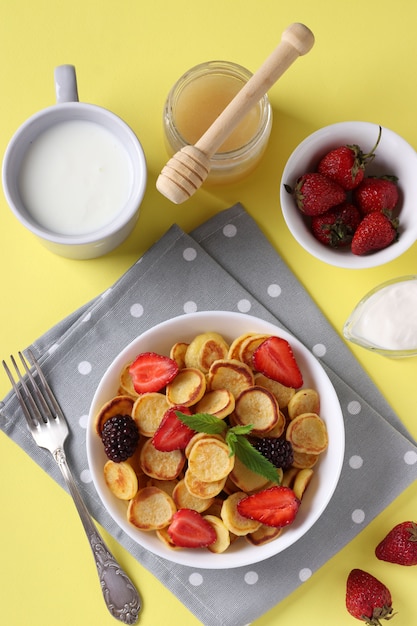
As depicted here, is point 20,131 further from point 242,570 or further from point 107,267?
point 242,570

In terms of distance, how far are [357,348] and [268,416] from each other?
1.00ft

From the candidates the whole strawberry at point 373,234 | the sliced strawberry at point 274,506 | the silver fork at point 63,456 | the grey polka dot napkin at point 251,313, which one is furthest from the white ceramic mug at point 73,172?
the sliced strawberry at point 274,506

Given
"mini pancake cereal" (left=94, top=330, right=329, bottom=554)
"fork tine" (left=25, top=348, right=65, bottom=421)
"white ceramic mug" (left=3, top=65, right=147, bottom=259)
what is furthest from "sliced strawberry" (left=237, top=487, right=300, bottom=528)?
"white ceramic mug" (left=3, top=65, right=147, bottom=259)

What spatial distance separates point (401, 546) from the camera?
1379mm

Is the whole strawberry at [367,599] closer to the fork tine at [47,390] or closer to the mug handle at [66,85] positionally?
the fork tine at [47,390]

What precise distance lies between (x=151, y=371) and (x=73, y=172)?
37cm

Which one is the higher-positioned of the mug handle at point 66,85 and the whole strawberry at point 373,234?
the whole strawberry at point 373,234

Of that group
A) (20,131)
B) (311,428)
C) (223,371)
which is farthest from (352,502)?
(20,131)

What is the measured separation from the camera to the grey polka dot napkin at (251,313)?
4.53 feet

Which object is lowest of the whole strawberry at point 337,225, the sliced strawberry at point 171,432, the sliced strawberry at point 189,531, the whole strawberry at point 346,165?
the sliced strawberry at point 189,531

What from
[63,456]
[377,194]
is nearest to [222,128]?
[377,194]

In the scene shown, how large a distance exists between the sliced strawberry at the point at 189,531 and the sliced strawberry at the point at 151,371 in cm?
21

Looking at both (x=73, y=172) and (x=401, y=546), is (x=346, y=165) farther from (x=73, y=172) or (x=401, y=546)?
(x=401, y=546)

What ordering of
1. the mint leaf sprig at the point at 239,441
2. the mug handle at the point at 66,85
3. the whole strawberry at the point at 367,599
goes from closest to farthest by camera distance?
1. the mint leaf sprig at the point at 239,441
2. the mug handle at the point at 66,85
3. the whole strawberry at the point at 367,599
